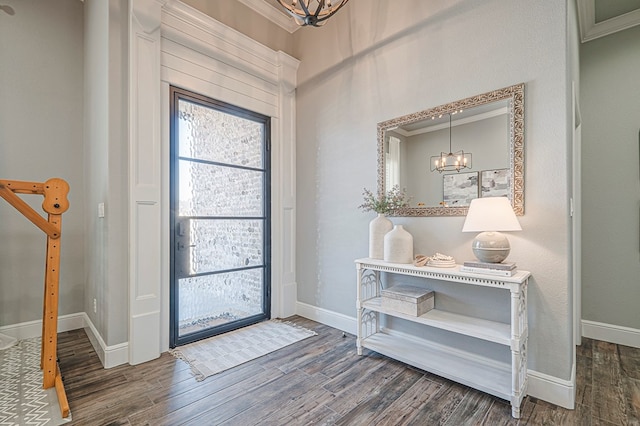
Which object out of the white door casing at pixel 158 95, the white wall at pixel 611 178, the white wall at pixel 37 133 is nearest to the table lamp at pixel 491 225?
the white wall at pixel 611 178

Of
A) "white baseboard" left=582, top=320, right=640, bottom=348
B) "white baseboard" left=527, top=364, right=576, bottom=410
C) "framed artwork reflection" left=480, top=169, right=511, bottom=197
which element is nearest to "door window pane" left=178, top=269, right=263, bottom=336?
"framed artwork reflection" left=480, top=169, right=511, bottom=197

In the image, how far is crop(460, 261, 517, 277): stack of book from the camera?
1828mm

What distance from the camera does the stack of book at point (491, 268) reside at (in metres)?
1.83

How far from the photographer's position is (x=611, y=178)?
2.84 metres

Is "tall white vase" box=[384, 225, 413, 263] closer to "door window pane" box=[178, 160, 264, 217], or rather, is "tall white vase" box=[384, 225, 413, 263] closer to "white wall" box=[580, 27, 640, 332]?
"door window pane" box=[178, 160, 264, 217]

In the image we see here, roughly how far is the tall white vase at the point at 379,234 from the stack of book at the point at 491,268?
2.33ft

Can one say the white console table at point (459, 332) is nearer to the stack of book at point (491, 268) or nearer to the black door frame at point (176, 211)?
the stack of book at point (491, 268)

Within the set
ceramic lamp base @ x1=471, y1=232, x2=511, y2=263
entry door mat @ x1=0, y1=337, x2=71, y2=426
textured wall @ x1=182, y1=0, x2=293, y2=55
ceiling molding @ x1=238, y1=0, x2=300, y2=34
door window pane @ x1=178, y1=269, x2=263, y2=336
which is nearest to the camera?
entry door mat @ x1=0, y1=337, x2=71, y2=426

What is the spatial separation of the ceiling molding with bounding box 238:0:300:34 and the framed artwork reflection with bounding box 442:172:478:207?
2715mm

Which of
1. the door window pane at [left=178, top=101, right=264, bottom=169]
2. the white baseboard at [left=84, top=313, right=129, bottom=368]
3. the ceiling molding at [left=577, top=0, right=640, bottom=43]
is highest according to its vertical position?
the ceiling molding at [left=577, top=0, right=640, bottom=43]

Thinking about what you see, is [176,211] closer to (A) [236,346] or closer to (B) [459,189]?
(A) [236,346]

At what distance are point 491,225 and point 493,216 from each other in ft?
0.20

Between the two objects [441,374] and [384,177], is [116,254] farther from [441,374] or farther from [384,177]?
[441,374]

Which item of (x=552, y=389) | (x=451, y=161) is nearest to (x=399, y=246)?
(x=451, y=161)
